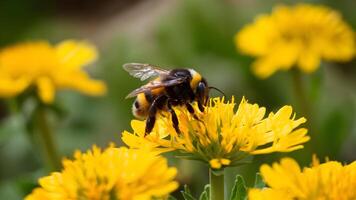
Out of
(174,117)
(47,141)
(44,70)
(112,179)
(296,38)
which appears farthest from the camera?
(296,38)

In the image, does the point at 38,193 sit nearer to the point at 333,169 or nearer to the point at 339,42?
the point at 333,169

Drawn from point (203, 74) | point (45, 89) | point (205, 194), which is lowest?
point (205, 194)

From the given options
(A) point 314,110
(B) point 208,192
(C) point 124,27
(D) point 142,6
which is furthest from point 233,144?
(D) point 142,6

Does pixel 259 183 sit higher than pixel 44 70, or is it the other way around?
pixel 44 70

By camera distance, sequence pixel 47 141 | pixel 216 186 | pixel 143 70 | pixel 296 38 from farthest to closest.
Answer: pixel 296 38
pixel 47 141
pixel 143 70
pixel 216 186

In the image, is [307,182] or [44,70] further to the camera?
[44,70]

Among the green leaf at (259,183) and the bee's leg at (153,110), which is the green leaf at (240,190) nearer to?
the green leaf at (259,183)

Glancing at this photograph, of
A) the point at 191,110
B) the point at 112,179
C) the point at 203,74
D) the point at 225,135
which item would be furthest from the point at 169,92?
the point at 203,74

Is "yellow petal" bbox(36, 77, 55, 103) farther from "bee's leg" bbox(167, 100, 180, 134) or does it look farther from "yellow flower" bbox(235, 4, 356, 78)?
"bee's leg" bbox(167, 100, 180, 134)

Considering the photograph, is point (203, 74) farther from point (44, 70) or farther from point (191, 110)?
point (191, 110)
